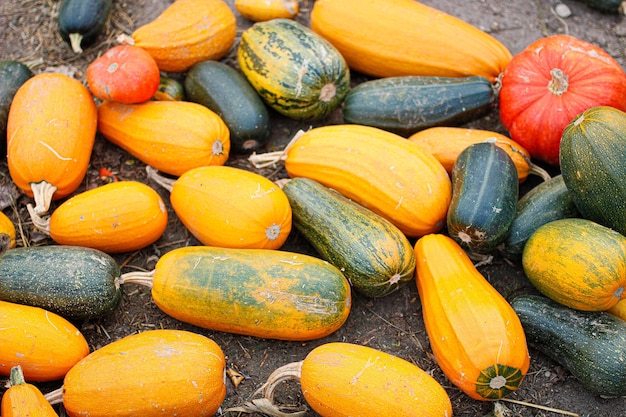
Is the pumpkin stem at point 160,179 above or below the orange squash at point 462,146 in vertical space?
below

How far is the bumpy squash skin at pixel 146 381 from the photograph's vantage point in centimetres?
295

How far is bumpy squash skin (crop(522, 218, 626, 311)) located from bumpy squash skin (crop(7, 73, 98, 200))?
2.81 m

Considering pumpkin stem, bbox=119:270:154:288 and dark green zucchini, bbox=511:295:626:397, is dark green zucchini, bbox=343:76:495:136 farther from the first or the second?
pumpkin stem, bbox=119:270:154:288

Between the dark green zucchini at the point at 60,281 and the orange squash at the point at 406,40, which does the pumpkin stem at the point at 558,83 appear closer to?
the orange squash at the point at 406,40

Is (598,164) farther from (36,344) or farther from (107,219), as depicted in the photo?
(36,344)

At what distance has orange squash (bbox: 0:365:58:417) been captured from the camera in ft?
9.09

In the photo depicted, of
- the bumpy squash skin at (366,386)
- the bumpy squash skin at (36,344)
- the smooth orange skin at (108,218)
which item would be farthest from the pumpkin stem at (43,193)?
the bumpy squash skin at (366,386)

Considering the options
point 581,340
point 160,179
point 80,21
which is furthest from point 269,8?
point 581,340

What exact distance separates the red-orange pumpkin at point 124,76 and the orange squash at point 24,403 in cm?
191

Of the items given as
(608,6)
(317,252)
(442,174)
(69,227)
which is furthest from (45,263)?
(608,6)

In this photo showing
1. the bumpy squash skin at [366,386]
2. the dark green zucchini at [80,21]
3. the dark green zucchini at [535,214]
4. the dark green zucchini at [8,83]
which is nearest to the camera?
the bumpy squash skin at [366,386]

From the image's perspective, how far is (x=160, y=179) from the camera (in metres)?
4.08

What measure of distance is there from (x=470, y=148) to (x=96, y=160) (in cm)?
255

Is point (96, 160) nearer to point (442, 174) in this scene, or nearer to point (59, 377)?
point (59, 377)
